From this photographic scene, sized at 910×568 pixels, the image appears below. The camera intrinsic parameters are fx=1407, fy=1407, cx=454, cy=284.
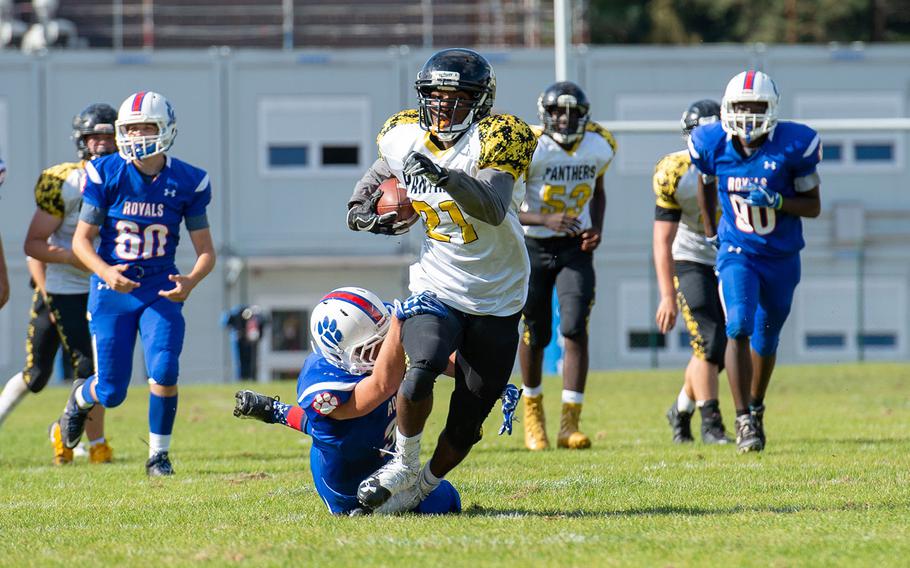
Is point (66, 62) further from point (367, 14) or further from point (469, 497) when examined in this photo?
point (469, 497)

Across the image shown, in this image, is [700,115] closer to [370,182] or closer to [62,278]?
[370,182]

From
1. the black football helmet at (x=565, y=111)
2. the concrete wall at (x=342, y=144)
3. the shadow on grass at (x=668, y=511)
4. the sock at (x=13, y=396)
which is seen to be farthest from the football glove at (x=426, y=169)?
the concrete wall at (x=342, y=144)

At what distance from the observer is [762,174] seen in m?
7.16

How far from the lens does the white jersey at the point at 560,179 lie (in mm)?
7953

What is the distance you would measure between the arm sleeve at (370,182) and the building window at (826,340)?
60.0 feet

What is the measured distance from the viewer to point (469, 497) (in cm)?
579

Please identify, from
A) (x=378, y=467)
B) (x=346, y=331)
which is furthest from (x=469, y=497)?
(x=346, y=331)

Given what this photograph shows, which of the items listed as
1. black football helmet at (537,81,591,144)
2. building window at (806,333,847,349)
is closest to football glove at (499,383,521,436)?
black football helmet at (537,81,591,144)

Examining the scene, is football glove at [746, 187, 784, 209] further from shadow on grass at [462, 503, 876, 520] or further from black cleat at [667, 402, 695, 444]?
shadow on grass at [462, 503, 876, 520]

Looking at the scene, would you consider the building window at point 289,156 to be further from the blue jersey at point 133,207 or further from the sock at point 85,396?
the blue jersey at point 133,207

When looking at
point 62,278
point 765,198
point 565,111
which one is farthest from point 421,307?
point 62,278

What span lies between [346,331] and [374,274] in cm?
1809

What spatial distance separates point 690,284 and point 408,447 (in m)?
3.39

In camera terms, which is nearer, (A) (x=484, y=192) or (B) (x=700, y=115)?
(A) (x=484, y=192)
